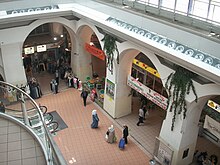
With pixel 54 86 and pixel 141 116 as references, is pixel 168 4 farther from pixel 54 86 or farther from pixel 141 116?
pixel 54 86

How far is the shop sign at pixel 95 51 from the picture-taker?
597 inches

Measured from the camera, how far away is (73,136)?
13.1m

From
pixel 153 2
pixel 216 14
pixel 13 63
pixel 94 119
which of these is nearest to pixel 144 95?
pixel 94 119

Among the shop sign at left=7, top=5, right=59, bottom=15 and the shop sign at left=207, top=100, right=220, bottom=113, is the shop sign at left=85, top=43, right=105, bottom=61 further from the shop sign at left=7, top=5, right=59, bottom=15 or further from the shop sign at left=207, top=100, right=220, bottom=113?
the shop sign at left=207, top=100, right=220, bottom=113

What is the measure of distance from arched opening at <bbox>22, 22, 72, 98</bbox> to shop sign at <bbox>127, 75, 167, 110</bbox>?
570cm

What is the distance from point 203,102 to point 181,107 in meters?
0.78

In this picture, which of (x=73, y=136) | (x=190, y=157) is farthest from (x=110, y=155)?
(x=190, y=157)

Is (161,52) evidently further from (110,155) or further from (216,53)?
(110,155)

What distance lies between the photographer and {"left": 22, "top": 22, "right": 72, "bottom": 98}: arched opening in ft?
56.9

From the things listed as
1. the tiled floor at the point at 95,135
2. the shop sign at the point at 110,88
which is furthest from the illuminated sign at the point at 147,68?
the tiled floor at the point at 95,135

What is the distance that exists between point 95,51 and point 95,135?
4890 mm

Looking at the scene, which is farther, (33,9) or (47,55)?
(47,55)

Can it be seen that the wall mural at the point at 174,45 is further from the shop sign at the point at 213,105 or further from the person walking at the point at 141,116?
the person walking at the point at 141,116

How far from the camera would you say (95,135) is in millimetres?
13266
